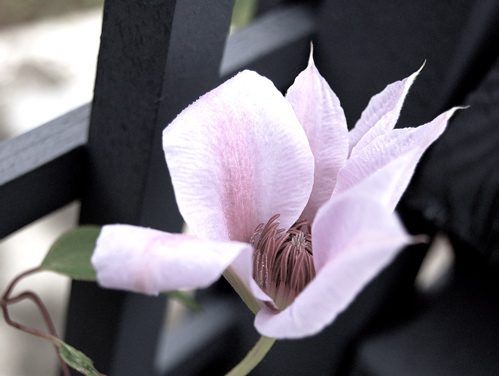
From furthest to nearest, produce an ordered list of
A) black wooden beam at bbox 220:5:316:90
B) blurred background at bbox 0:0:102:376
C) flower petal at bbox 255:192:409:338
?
blurred background at bbox 0:0:102:376, black wooden beam at bbox 220:5:316:90, flower petal at bbox 255:192:409:338

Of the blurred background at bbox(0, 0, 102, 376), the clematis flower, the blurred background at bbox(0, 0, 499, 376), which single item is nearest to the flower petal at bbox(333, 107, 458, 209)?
the clematis flower

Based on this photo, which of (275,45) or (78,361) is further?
(275,45)

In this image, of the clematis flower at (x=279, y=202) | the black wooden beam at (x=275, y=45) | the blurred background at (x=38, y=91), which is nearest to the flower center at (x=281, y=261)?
the clematis flower at (x=279, y=202)

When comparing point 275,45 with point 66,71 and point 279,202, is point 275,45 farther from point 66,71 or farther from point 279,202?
point 66,71

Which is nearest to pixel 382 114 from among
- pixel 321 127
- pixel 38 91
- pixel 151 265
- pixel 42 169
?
pixel 321 127

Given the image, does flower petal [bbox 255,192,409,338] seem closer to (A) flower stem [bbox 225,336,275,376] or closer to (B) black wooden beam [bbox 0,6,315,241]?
(A) flower stem [bbox 225,336,275,376]

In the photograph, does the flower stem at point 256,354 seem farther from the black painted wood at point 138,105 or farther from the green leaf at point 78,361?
the black painted wood at point 138,105
